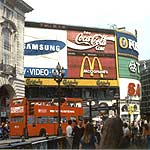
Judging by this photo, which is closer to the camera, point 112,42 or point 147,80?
point 112,42

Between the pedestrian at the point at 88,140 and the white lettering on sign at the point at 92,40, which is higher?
the white lettering on sign at the point at 92,40

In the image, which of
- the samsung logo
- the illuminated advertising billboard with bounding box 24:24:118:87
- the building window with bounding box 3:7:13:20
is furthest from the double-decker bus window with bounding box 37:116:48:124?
the samsung logo

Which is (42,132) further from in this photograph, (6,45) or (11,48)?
(11,48)

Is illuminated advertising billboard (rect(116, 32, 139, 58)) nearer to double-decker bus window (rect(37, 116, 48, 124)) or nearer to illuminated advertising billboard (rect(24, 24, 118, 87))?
illuminated advertising billboard (rect(24, 24, 118, 87))

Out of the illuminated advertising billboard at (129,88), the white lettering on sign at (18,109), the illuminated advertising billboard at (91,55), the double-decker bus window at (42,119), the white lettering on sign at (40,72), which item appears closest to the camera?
the white lettering on sign at (18,109)

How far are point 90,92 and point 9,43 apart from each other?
145 ft

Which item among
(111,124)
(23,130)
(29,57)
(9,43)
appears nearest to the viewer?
(111,124)

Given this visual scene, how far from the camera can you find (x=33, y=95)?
8738cm

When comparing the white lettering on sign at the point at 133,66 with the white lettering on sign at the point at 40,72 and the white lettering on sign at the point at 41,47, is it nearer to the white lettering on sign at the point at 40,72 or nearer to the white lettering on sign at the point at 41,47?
the white lettering on sign at the point at 41,47

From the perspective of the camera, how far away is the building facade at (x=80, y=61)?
8631cm

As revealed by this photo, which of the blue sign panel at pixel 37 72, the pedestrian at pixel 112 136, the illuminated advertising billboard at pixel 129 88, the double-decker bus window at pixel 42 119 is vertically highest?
the blue sign panel at pixel 37 72

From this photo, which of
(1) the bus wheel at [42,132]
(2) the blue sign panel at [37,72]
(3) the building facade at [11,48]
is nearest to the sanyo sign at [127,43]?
(2) the blue sign panel at [37,72]

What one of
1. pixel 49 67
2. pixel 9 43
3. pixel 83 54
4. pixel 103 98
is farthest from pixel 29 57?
pixel 9 43

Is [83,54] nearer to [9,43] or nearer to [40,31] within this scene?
[40,31]
